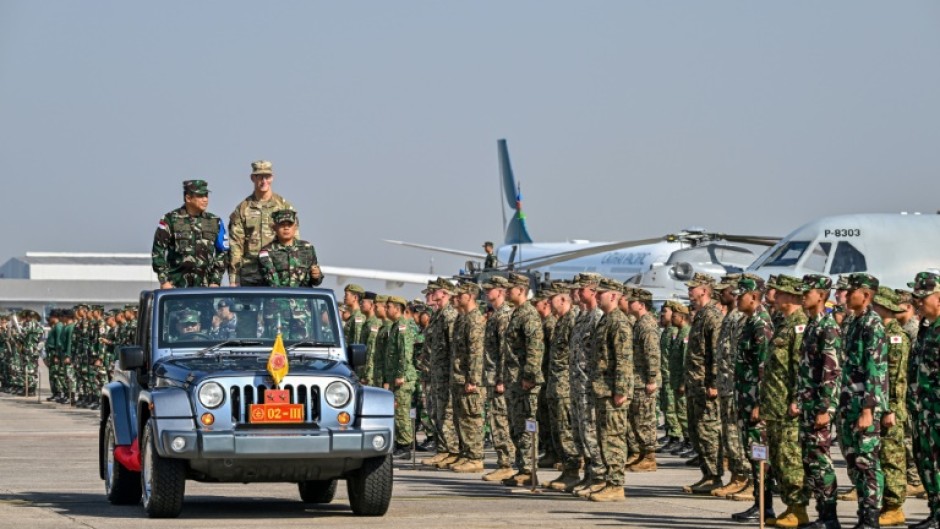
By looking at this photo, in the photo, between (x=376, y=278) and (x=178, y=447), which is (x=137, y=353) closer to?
(x=178, y=447)

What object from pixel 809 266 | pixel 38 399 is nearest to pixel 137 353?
pixel 809 266

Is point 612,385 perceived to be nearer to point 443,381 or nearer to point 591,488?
point 591,488

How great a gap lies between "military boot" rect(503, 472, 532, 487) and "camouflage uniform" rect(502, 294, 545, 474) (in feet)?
0.12

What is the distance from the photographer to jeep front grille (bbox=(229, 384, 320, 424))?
39.8 ft

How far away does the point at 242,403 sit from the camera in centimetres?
1212

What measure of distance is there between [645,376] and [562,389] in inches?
36.7

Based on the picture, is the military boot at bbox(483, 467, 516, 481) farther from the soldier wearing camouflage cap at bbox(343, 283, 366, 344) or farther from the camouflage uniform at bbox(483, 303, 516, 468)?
the soldier wearing camouflage cap at bbox(343, 283, 366, 344)

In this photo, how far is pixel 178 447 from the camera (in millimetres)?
11969

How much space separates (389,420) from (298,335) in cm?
129

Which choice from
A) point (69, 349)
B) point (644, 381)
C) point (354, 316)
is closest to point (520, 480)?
point (644, 381)

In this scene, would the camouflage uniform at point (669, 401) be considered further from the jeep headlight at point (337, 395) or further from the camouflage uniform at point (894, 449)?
the jeep headlight at point (337, 395)

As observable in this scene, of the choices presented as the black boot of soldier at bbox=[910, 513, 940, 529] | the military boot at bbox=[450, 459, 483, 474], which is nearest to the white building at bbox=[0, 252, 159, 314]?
the military boot at bbox=[450, 459, 483, 474]

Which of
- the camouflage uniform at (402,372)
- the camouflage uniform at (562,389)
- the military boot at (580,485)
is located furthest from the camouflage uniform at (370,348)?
the military boot at (580,485)

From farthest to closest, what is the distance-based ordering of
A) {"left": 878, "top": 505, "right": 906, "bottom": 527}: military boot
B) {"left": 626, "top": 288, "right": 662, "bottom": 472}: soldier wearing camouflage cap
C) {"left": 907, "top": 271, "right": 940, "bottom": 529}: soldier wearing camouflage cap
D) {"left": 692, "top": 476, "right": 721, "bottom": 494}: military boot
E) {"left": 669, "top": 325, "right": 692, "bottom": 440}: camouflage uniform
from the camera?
{"left": 669, "top": 325, "right": 692, "bottom": 440}: camouflage uniform < {"left": 626, "top": 288, "right": 662, "bottom": 472}: soldier wearing camouflage cap < {"left": 692, "top": 476, "right": 721, "bottom": 494}: military boot < {"left": 878, "top": 505, "right": 906, "bottom": 527}: military boot < {"left": 907, "top": 271, "right": 940, "bottom": 529}: soldier wearing camouflage cap
